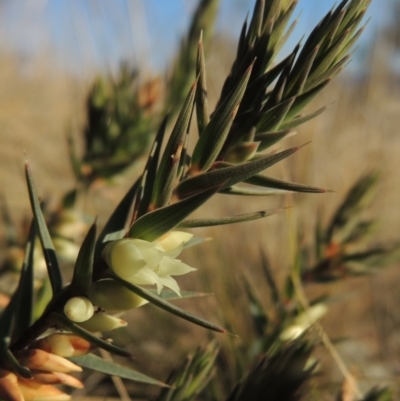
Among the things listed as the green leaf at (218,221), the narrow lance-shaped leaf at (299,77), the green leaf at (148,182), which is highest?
the narrow lance-shaped leaf at (299,77)

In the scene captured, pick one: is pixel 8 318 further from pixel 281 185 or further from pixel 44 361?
pixel 281 185

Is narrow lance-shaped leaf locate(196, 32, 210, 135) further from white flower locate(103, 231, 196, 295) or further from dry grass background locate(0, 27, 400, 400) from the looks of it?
dry grass background locate(0, 27, 400, 400)

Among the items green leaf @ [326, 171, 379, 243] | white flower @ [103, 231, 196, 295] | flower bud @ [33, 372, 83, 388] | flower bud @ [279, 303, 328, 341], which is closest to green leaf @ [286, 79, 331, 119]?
white flower @ [103, 231, 196, 295]

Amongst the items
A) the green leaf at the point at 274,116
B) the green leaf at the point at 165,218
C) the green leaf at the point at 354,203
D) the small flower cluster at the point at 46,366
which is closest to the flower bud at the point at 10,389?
the small flower cluster at the point at 46,366

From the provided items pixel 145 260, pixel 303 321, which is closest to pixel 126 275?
pixel 145 260

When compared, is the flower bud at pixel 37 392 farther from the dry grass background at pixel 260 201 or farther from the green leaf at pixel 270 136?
the dry grass background at pixel 260 201

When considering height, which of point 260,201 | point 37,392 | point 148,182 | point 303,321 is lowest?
point 260,201

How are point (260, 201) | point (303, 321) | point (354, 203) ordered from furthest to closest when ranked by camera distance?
point (260, 201), point (354, 203), point (303, 321)
